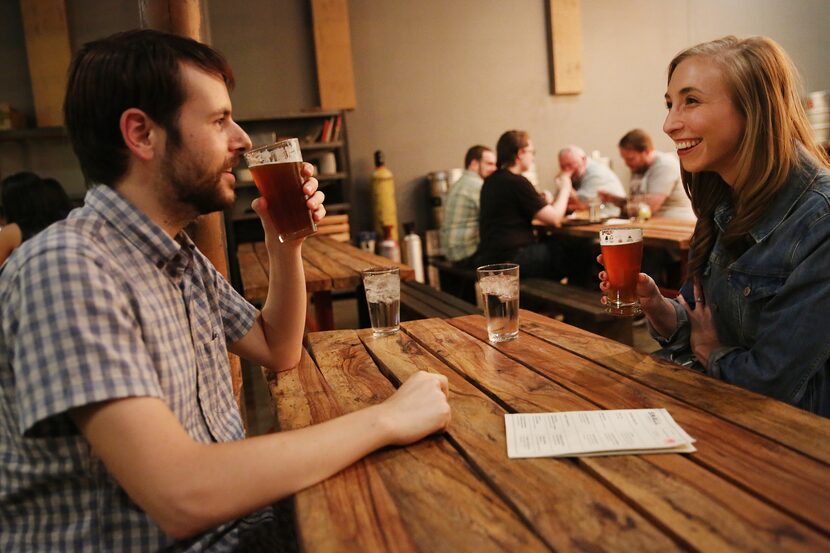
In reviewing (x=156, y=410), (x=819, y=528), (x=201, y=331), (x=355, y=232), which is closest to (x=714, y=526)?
(x=819, y=528)

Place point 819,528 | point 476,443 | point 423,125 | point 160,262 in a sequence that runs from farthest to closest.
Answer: point 423,125
point 160,262
point 476,443
point 819,528

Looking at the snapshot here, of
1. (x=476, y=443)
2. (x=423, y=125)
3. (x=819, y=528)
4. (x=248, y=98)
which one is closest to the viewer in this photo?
(x=819, y=528)

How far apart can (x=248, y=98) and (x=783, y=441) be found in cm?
673

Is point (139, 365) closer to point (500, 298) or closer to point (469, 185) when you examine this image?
point (500, 298)

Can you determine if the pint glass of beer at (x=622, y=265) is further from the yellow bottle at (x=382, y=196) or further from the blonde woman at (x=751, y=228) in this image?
the yellow bottle at (x=382, y=196)

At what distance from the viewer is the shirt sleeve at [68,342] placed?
2.88ft

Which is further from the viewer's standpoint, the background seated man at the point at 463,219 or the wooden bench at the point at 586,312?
the background seated man at the point at 463,219

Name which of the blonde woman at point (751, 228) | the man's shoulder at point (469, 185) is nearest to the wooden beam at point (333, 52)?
the man's shoulder at point (469, 185)

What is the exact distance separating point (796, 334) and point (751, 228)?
0.95ft

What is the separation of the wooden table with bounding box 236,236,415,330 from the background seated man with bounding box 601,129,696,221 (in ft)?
8.34

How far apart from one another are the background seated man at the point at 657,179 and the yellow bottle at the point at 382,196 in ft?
8.30

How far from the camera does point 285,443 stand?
977 mm

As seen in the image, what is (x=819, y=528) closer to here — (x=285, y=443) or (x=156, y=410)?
(x=285, y=443)

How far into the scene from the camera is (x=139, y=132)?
44.8 inches
